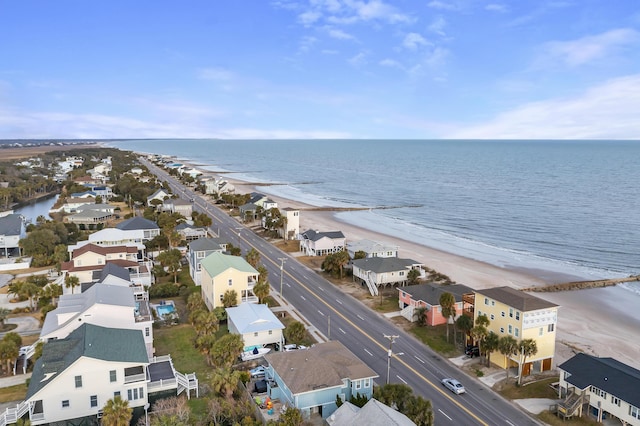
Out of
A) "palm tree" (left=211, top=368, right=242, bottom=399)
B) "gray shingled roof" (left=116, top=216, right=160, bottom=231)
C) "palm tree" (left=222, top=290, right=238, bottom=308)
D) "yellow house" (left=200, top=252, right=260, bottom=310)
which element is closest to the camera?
"palm tree" (left=211, top=368, right=242, bottom=399)

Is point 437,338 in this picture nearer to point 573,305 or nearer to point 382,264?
point 382,264

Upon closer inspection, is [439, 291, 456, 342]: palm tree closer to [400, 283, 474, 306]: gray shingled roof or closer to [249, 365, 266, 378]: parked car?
[400, 283, 474, 306]: gray shingled roof

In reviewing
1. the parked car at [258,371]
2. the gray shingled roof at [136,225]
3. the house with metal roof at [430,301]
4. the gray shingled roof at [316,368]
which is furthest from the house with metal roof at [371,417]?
the gray shingled roof at [136,225]

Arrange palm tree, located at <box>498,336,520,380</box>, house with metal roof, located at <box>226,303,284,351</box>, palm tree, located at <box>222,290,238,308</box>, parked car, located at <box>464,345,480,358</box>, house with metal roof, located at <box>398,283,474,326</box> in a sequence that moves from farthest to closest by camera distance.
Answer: house with metal roof, located at <box>398,283,474,326</box>
palm tree, located at <box>222,290,238,308</box>
parked car, located at <box>464,345,480,358</box>
house with metal roof, located at <box>226,303,284,351</box>
palm tree, located at <box>498,336,520,380</box>

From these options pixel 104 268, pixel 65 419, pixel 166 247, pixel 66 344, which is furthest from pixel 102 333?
pixel 166 247

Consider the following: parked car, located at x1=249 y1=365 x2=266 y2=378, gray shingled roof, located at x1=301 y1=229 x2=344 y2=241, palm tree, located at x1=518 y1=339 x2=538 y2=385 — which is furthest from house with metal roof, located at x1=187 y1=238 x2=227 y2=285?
palm tree, located at x1=518 y1=339 x2=538 y2=385

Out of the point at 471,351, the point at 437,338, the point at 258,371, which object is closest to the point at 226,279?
the point at 258,371

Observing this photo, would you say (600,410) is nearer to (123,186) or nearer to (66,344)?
(66,344)
